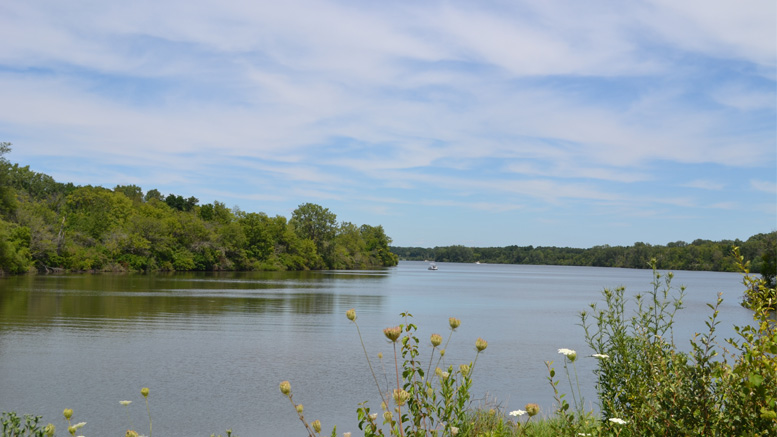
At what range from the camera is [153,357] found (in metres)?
19.0

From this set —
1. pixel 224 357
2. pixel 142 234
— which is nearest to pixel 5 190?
pixel 142 234

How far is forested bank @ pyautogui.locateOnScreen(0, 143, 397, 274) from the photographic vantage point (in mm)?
63875

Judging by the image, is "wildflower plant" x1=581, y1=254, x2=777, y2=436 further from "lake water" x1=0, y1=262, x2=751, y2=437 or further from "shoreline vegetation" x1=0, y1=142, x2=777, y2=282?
"shoreline vegetation" x1=0, y1=142, x2=777, y2=282

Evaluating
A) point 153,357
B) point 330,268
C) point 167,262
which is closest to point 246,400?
point 153,357

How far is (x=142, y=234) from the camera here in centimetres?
8112

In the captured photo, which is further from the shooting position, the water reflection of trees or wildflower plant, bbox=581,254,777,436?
the water reflection of trees

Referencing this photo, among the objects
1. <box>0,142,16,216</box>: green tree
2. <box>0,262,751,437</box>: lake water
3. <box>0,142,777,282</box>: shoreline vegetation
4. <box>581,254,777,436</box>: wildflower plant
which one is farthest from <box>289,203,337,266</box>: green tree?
<box>581,254,777,436</box>: wildflower plant

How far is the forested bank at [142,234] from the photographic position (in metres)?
63.9

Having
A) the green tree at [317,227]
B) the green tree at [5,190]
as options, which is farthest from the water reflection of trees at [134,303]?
the green tree at [317,227]

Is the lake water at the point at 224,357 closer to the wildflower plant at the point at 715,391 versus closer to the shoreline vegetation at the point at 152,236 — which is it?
the wildflower plant at the point at 715,391

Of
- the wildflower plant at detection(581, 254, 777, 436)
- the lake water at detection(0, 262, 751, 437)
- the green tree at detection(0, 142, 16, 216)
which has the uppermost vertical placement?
the green tree at detection(0, 142, 16, 216)

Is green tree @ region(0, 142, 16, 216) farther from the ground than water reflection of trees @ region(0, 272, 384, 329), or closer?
farther from the ground

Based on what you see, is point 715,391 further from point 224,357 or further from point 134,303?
point 134,303

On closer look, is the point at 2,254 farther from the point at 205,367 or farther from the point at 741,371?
the point at 741,371
